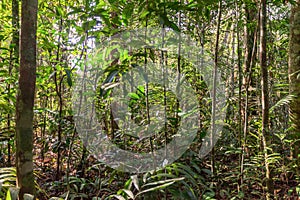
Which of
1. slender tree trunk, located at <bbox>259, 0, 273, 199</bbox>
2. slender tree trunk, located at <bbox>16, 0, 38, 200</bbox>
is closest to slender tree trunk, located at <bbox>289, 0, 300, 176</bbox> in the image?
slender tree trunk, located at <bbox>259, 0, 273, 199</bbox>

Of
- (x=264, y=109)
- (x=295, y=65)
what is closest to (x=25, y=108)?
(x=264, y=109)

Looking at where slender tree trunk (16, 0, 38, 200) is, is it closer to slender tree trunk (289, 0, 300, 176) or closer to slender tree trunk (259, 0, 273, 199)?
slender tree trunk (259, 0, 273, 199)

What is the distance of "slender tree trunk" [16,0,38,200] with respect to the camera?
1197 mm

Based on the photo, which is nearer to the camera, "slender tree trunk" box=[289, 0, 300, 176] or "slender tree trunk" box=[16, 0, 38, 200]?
"slender tree trunk" box=[16, 0, 38, 200]

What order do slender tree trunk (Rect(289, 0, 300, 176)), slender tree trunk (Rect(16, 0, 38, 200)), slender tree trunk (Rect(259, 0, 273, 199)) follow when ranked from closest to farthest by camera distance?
slender tree trunk (Rect(16, 0, 38, 200))
slender tree trunk (Rect(259, 0, 273, 199))
slender tree trunk (Rect(289, 0, 300, 176))

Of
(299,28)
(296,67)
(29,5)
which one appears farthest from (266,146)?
(29,5)

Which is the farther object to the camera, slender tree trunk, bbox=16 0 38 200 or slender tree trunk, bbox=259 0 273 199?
slender tree trunk, bbox=259 0 273 199

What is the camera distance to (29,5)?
1255 millimetres

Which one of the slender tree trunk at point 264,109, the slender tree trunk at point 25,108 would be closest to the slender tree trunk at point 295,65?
the slender tree trunk at point 264,109

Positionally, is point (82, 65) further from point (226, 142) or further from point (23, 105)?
point (226, 142)

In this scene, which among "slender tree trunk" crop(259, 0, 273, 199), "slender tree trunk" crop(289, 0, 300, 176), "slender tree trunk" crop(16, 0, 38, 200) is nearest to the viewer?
"slender tree trunk" crop(16, 0, 38, 200)

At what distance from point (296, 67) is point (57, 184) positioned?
268cm

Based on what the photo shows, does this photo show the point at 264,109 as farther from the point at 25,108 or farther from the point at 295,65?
the point at 25,108

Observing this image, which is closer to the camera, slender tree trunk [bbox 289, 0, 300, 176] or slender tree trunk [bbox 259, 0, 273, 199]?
slender tree trunk [bbox 259, 0, 273, 199]
